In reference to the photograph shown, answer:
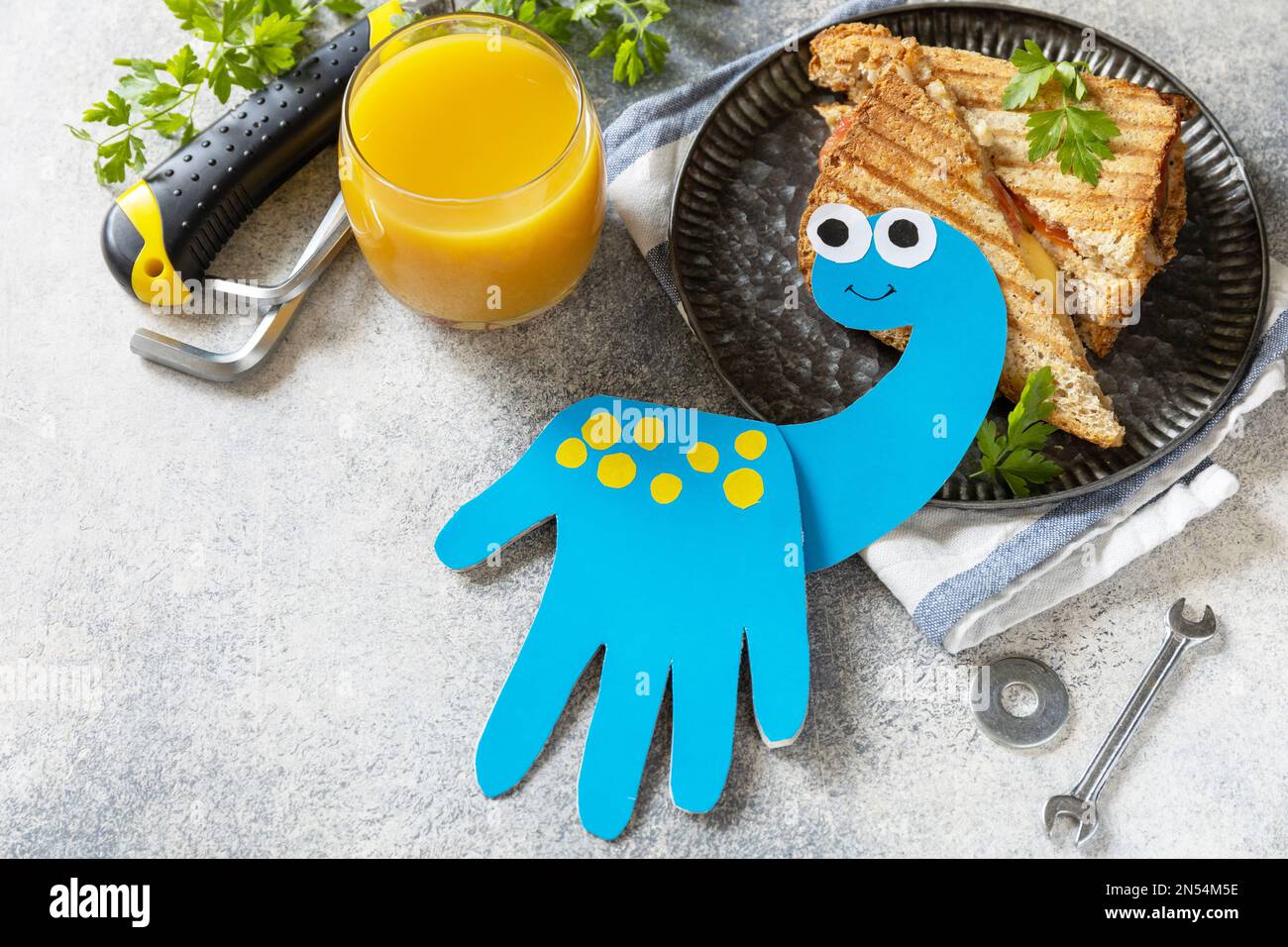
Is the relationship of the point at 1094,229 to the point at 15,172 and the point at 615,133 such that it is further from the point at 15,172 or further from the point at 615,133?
the point at 15,172

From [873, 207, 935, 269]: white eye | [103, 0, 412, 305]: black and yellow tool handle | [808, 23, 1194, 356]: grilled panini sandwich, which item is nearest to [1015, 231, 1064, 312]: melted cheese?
[808, 23, 1194, 356]: grilled panini sandwich

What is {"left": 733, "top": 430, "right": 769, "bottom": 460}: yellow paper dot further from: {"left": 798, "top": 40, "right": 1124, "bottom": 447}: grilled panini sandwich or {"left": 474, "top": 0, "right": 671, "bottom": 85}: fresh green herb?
{"left": 474, "top": 0, "right": 671, "bottom": 85}: fresh green herb

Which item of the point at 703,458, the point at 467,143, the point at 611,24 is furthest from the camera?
the point at 611,24

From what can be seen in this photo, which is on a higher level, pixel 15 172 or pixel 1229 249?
pixel 1229 249

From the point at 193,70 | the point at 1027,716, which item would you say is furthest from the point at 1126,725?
the point at 193,70

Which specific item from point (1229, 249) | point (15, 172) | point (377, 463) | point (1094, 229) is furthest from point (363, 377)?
point (1229, 249)

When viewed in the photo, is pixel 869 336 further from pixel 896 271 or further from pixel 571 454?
pixel 571 454
